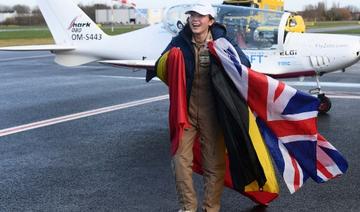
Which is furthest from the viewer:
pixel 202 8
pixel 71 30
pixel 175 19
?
pixel 71 30

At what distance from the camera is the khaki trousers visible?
425cm

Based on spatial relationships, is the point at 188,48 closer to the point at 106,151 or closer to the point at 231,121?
the point at 231,121

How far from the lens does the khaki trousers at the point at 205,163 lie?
4.25 meters

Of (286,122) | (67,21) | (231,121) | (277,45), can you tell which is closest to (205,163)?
(231,121)

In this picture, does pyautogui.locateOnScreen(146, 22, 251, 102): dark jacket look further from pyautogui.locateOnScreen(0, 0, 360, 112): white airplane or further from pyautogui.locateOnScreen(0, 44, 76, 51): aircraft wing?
pyautogui.locateOnScreen(0, 44, 76, 51): aircraft wing

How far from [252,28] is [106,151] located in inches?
135

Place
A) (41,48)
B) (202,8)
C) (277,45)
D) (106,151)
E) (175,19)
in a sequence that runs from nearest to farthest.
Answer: (202,8) → (106,151) → (277,45) → (175,19) → (41,48)

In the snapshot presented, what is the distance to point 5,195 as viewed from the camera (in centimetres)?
516

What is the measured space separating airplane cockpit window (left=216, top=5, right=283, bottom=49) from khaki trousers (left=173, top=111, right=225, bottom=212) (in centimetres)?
475

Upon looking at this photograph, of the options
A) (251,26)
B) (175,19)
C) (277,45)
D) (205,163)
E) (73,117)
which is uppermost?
(175,19)

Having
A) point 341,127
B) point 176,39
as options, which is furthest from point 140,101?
point 176,39

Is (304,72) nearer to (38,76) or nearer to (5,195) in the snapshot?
(5,195)

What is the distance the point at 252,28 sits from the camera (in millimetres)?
8883

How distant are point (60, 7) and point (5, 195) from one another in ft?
22.1
